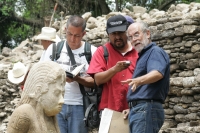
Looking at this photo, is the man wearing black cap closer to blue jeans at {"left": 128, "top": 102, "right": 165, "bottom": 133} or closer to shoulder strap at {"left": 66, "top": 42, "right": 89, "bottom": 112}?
shoulder strap at {"left": 66, "top": 42, "right": 89, "bottom": 112}

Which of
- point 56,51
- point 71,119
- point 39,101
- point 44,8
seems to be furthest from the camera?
point 44,8

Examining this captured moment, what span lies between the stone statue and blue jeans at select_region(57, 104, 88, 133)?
2.73 ft

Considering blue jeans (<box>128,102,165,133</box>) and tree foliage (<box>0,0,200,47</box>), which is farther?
tree foliage (<box>0,0,200,47</box>)

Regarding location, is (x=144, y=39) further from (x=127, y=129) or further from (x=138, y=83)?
→ (x=127, y=129)

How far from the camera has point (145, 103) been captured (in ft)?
14.5

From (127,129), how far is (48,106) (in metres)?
1.08

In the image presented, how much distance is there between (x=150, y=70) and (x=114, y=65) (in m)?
0.58

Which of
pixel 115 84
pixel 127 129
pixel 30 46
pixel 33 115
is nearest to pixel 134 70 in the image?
pixel 115 84

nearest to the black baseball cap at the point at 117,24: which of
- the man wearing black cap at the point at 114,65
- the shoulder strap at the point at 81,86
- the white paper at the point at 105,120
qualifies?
the man wearing black cap at the point at 114,65

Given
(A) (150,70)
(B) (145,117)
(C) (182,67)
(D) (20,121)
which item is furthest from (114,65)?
(C) (182,67)

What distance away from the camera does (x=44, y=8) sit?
1759cm

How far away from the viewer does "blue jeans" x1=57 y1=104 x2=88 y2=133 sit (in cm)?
497

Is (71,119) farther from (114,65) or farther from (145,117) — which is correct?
(145,117)

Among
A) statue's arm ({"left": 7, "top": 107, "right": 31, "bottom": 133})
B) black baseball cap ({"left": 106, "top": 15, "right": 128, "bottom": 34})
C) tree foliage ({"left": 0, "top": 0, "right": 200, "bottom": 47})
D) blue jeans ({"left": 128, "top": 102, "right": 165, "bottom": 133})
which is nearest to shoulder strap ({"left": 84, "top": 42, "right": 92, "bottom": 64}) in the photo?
black baseball cap ({"left": 106, "top": 15, "right": 128, "bottom": 34})
